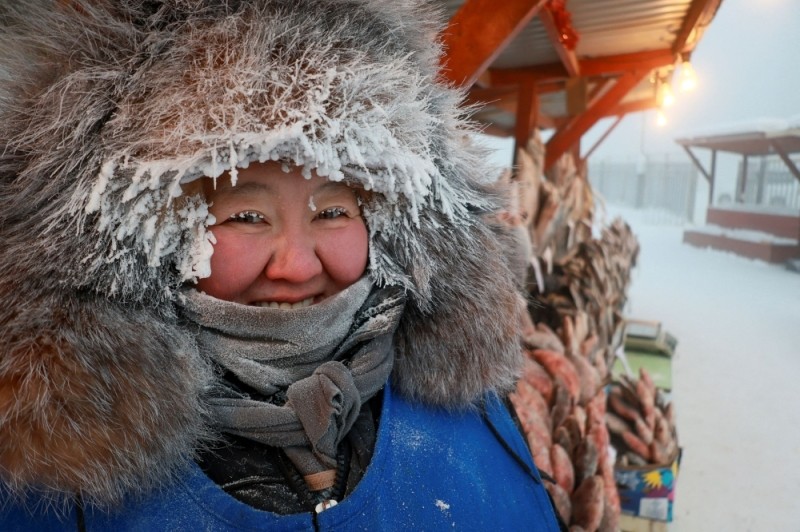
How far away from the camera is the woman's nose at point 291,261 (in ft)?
2.05

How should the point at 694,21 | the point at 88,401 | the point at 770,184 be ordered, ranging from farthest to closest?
the point at 694,21, the point at 770,184, the point at 88,401

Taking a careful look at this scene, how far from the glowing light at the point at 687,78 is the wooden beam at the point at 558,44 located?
0.48 meters

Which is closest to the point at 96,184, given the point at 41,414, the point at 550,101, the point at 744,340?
the point at 41,414

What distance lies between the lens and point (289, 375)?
64 cm

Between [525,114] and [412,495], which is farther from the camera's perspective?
[525,114]

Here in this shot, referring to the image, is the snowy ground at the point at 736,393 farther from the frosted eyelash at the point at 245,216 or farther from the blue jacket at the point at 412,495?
the frosted eyelash at the point at 245,216

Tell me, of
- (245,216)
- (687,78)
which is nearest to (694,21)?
(687,78)

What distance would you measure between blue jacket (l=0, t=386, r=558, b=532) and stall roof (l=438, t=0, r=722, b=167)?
73cm

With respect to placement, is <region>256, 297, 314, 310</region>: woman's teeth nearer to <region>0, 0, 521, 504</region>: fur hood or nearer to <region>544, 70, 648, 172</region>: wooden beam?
<region>0, 0, 521, 504</region>: fur hood

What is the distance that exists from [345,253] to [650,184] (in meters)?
1.76

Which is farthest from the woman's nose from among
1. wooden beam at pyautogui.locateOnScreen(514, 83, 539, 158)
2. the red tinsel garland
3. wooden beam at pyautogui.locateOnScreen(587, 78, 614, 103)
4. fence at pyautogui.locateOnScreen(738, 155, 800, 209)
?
wooden beam at pyautogui.locateOnScreen(587, 78, 614, 103)

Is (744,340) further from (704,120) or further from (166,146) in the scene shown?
(166,146)

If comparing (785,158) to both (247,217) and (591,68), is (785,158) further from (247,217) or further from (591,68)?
(591,68)

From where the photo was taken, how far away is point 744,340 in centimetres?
138
